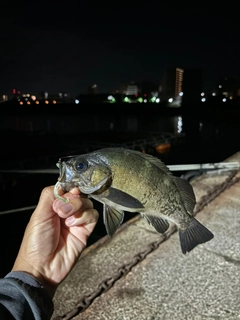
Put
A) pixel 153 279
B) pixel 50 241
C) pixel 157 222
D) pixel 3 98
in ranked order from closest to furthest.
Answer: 1. pixel 157 222
2. pixel 50 241
3. pixel 153 279
4. pixel 3 98

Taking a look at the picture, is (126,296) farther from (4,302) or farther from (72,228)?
(4,302)

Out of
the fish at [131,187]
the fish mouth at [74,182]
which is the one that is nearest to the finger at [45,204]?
the fish at [131,187]

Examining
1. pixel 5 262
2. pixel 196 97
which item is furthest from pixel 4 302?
pixel 196 97

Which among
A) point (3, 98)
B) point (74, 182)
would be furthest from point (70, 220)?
point (3, 98)

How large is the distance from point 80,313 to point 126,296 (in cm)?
59

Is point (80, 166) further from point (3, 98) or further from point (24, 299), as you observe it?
point (3, 98)

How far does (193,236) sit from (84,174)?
33.3 inches

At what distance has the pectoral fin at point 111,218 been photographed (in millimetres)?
1686

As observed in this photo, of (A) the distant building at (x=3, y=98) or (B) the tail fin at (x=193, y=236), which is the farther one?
(A) the distant building at (x=3, y=98)

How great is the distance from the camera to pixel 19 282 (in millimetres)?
1896

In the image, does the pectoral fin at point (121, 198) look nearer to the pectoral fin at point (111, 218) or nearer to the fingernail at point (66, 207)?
the pectoral fin at point (111, 218)

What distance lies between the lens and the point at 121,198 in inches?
63.4

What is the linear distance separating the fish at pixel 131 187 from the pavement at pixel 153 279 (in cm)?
183

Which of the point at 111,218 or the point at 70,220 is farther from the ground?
the point at 111,218
